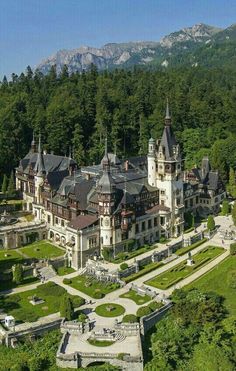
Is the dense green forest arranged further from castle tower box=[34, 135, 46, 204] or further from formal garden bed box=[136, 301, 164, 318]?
formal garden bed box=[136, 301, 164, 318]

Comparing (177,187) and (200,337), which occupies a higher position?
(177,187)

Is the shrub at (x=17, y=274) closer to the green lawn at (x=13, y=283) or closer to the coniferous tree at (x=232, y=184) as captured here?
the green lawn at (x=13, y=283)

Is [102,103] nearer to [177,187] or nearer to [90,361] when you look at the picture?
[177,187]

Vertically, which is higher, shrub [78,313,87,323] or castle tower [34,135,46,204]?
castle tower [34,135,46,204]

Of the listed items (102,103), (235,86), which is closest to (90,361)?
(102,103)

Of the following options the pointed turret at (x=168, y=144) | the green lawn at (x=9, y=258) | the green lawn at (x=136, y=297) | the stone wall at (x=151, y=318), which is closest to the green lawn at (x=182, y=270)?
the green lawn at (x=136, y=297)

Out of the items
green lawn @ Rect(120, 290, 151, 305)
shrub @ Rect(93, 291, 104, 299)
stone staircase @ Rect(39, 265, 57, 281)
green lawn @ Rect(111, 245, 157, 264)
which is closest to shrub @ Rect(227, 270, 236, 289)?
green lawn @ Rect(120, 290, 151, 305)
